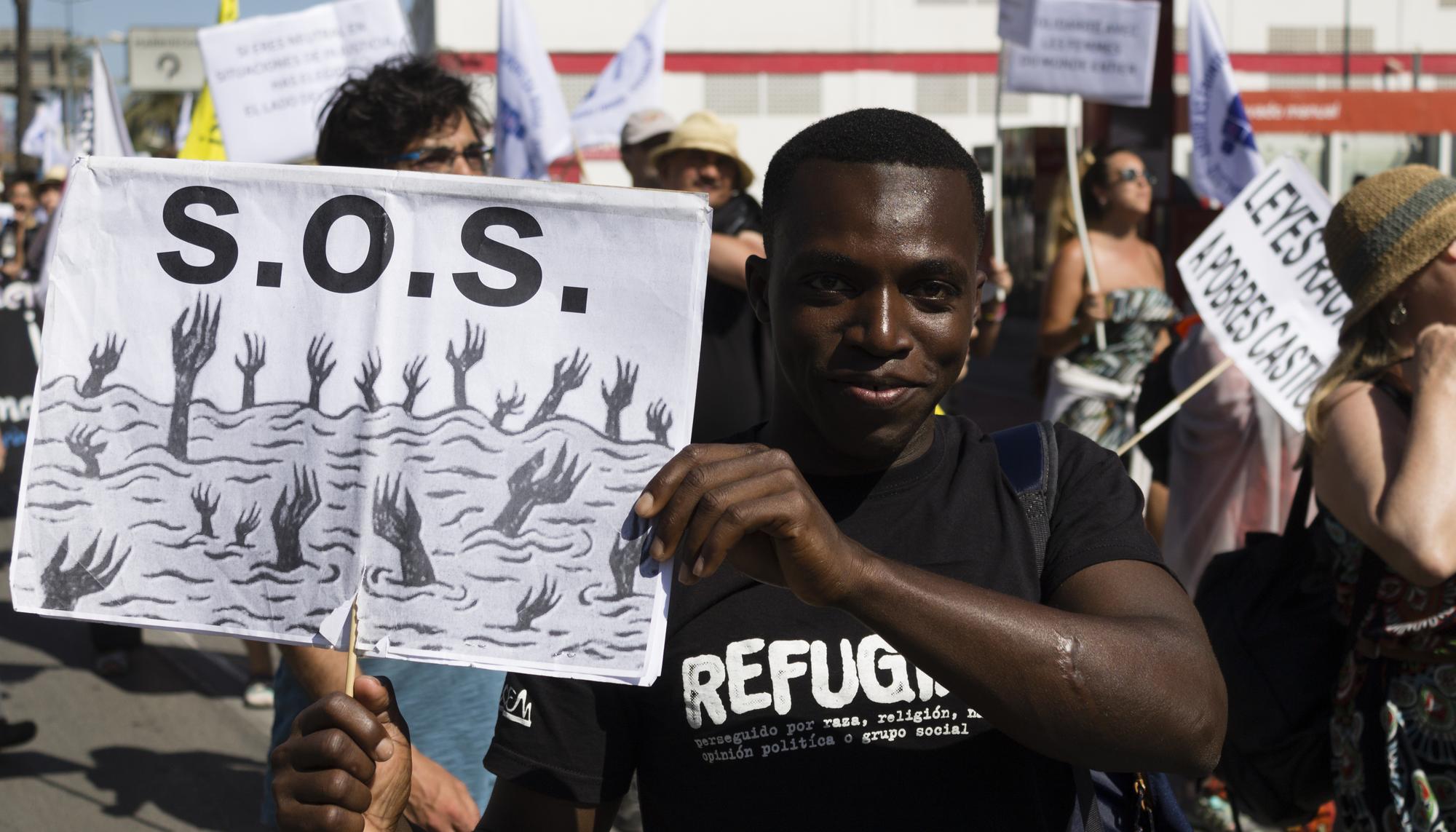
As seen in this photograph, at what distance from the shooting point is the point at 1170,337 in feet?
21.8

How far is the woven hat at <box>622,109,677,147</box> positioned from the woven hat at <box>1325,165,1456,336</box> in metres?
4.25

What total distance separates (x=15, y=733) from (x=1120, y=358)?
4.85 metres

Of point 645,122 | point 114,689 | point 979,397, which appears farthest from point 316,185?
point 979,397

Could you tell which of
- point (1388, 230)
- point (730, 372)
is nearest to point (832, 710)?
point (1388, 230)

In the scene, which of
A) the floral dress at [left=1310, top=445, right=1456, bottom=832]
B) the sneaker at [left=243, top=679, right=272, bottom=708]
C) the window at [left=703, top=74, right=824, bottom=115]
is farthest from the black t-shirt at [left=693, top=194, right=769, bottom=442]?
the window at [left=703, top=74, right=824, bottom=115]

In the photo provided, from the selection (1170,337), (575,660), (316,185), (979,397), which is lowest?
(979,397)

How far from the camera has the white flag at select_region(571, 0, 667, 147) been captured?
8945 millimetres

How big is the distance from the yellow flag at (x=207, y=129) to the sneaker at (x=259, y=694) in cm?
264

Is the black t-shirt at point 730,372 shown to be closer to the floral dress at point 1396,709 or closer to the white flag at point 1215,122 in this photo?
the floral dress at point 1396,709

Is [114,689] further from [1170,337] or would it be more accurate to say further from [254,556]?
[254,556]

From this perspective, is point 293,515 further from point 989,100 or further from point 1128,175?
point 989,100

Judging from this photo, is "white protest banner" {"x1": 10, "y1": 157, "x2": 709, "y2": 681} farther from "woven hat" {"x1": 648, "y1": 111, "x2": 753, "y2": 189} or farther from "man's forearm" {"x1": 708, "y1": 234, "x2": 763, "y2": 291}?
"woven hat" {"x1": 648, "y1": 111, "x2": 753, "y2": 189}

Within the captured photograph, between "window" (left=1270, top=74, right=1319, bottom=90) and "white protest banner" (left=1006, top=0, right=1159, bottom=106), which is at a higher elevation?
"window" (left=1270, top=74, right=1319, bottom=90)

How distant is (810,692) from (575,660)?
28cm
